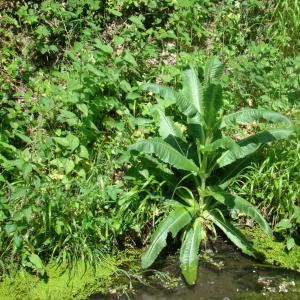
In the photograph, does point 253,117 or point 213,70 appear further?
point 213,70

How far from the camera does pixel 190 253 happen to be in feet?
16.5

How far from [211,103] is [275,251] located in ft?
5.81

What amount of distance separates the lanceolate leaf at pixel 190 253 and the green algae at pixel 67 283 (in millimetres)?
507

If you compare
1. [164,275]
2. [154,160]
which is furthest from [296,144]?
[164,275]

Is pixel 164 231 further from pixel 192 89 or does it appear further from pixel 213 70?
pixel 213 70

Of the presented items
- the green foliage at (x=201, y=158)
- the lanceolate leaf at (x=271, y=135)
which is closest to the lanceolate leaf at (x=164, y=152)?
the green foliage at (x=201, y=158)

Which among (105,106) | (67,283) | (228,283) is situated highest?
(105,106)

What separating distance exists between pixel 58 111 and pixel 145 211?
1697mm

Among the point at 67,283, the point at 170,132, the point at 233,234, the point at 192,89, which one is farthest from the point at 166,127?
the point at 67,283

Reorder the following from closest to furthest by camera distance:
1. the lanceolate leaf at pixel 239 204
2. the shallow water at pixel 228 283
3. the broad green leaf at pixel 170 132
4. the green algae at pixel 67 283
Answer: the green algae at pixel 67 283
the shallow water at pixel 228 283
the lanceolate leaf at pixel 239 204
the broad green leaf at pixel 170 132

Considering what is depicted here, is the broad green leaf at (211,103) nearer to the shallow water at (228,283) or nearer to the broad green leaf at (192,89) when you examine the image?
the broad green leaf at (192,89)

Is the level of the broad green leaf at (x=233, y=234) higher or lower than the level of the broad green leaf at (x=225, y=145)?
lower

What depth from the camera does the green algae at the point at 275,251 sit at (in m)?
5.29

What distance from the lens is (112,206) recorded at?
17.7 feet
